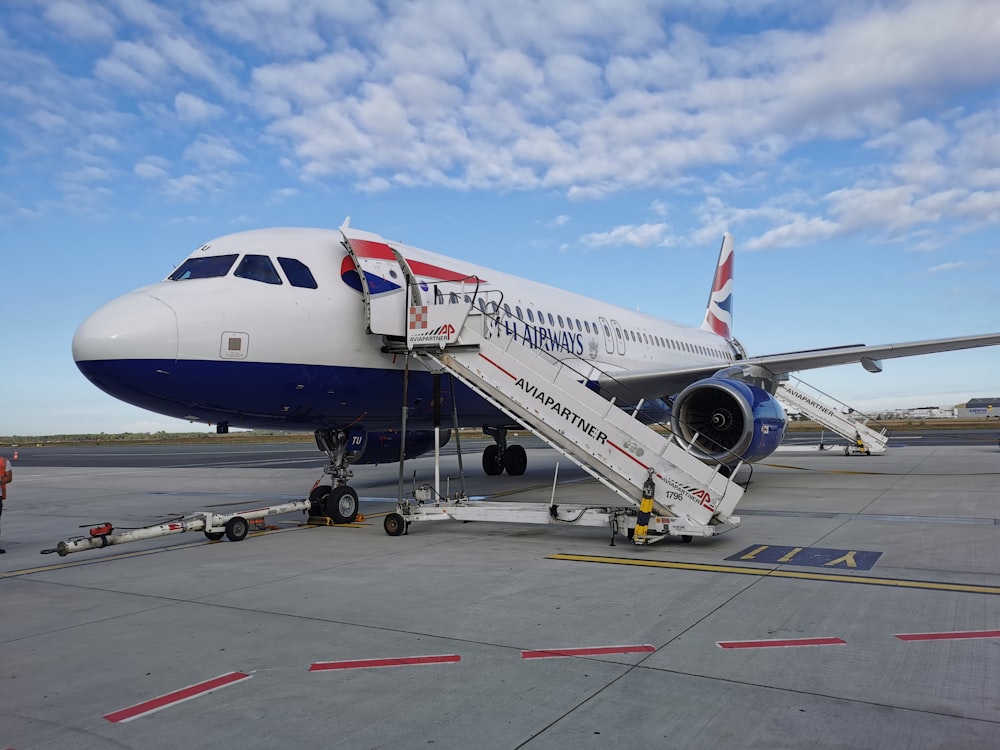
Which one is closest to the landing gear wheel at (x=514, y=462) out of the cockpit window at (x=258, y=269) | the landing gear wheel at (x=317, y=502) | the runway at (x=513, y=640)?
the landing gear wheel at (x=317, y=502)

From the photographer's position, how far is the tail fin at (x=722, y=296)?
27656mm

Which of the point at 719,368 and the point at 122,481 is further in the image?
the point at 122,481

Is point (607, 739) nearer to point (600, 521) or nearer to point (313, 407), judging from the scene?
point (600, 521)

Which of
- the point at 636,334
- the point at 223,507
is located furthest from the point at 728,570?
the point at 636,334

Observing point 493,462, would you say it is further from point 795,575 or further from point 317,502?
point 795,575

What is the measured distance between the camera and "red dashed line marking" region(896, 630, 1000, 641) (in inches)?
182

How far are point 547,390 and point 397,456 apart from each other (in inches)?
190

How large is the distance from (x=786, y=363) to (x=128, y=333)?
435 inches

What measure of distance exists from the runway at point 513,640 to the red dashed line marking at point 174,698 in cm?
1

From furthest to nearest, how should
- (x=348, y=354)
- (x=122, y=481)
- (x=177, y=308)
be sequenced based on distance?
(x=122, y=481) → (x=348, y=354) → (x=177, y=308)

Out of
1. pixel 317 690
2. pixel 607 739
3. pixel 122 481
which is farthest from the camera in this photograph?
pixel 122 481

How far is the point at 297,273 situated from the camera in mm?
9602

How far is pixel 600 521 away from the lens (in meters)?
8.55

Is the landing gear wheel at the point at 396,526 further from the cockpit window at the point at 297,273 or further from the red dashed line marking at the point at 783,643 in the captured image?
the red dashed line marking at the point at 783,643
